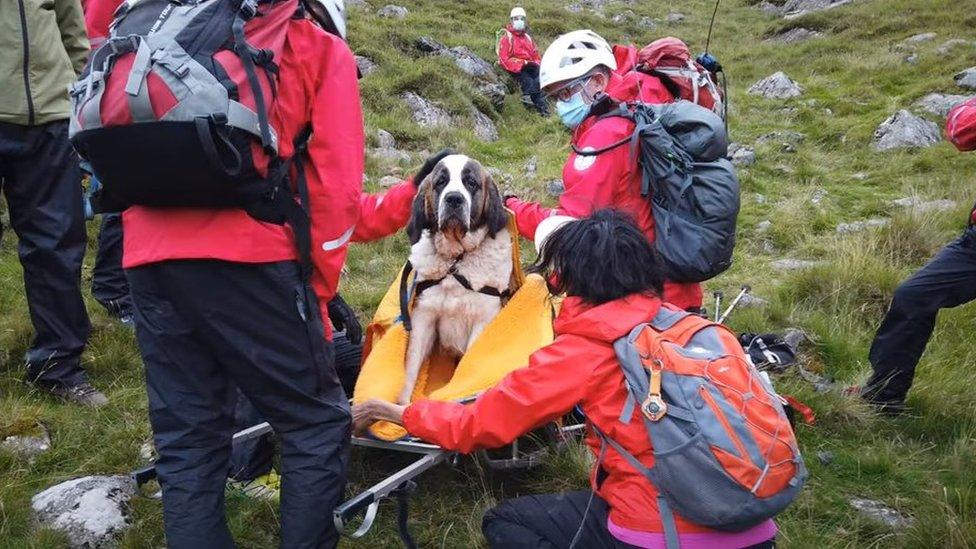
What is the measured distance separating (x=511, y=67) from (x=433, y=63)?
2705mm

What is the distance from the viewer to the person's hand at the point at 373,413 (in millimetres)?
3363

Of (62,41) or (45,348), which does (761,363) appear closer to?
(45,348)

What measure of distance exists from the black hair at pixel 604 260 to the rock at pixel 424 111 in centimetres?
942

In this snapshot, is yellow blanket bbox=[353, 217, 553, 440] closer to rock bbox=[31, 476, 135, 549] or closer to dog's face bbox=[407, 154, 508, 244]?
dog's face bbox=[407, 154, 508, 244]

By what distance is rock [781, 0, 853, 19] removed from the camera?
26955 millimetres

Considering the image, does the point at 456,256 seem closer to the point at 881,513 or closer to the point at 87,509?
the point at 87,509

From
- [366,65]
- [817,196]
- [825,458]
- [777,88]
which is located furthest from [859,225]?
[366,65]

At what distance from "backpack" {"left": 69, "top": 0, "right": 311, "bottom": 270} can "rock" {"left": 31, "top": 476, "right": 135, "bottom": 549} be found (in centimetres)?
156

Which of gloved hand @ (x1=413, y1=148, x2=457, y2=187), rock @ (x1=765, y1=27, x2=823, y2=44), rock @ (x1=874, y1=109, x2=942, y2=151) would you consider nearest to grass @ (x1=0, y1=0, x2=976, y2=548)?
rock @ (x1=874, y1=109, x2=942, y2=151)

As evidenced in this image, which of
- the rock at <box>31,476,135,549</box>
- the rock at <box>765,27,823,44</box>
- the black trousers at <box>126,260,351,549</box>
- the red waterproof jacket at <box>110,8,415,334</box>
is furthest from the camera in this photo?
the rock at <box>765,27,823,44</box>

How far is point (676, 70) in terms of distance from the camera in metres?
4.48

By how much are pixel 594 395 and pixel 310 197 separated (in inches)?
50.2

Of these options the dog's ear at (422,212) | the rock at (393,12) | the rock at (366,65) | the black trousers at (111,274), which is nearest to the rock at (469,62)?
the rock at (366,65)

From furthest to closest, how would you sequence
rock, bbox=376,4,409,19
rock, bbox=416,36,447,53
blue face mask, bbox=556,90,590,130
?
1. rock, bbox=376,4,409,19
2. rock, bbox=416,36,447,53
3. blue face mask, bbox=556,90,590,130
